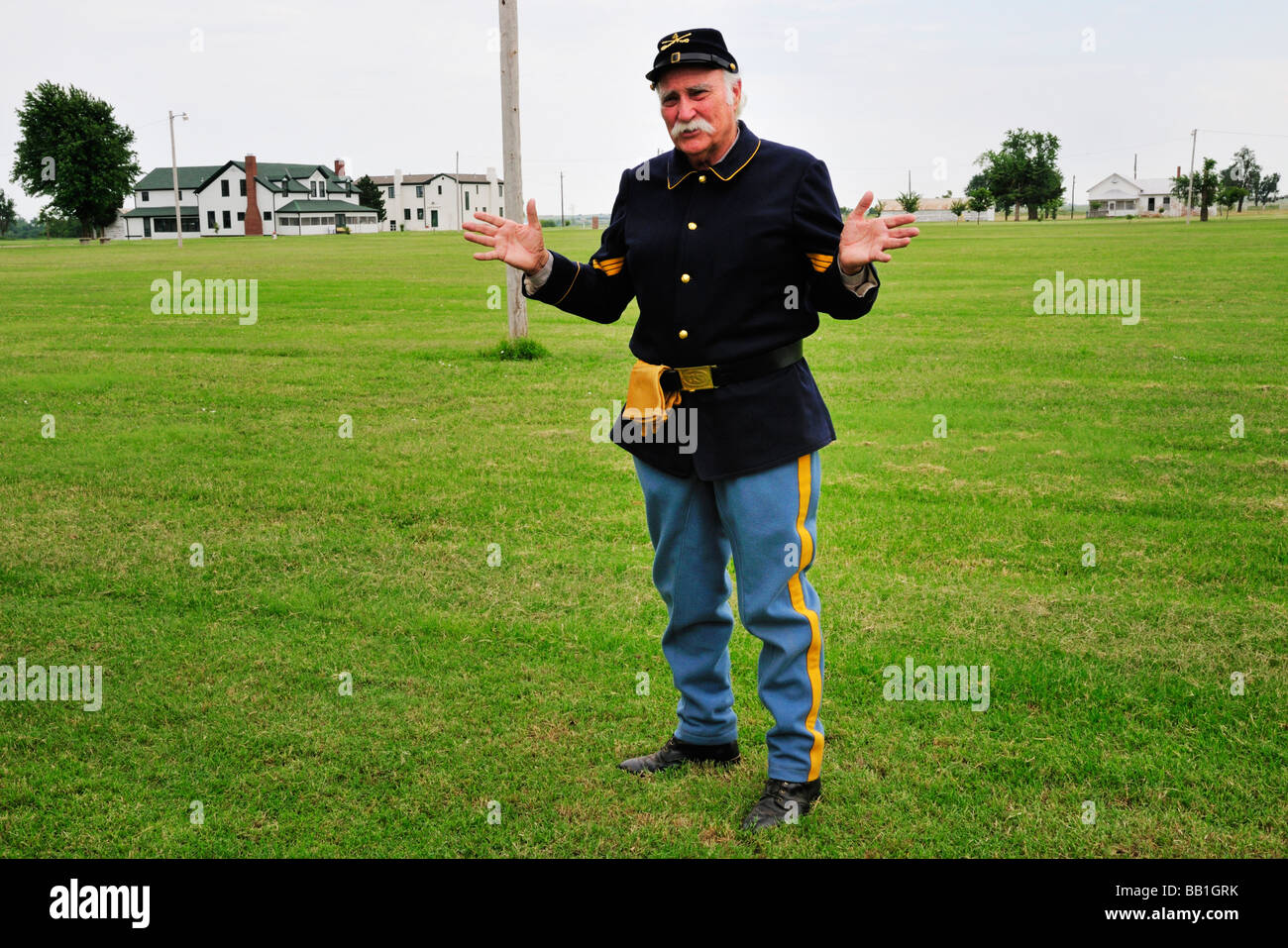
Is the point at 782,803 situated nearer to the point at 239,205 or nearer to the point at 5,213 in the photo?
the point at 239,205

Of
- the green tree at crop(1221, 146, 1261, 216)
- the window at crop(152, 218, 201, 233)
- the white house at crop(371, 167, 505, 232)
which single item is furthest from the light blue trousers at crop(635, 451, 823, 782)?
the green tree at crop(1221, 146, 1261, 216)

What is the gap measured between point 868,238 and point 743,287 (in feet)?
1.63

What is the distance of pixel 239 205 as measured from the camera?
91125 millimetres

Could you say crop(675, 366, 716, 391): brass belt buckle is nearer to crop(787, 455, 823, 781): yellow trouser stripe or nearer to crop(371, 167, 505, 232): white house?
crop(787, 455, 823, 781): yellow trouser stripe

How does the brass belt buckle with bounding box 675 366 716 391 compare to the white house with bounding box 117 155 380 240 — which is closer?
the brass belt buckle with bounding box 675 366 716 391

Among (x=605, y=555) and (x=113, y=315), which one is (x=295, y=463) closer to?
(x=605, y=555)

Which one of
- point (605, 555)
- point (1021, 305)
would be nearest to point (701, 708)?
point (605, 555)

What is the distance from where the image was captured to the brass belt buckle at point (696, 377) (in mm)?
3879

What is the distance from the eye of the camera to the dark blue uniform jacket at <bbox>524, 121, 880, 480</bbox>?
12.1ft

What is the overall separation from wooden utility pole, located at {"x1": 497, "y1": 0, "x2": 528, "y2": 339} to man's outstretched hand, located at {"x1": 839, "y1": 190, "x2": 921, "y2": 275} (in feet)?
36.9

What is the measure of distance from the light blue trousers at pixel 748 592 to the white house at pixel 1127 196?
135527mm

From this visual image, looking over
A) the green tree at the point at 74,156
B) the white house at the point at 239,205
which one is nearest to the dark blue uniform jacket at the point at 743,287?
the green tree at the point at 74,156

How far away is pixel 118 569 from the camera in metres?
6.50

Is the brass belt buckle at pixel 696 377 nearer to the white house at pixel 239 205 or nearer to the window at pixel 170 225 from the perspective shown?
the white house at pixel 239 205
